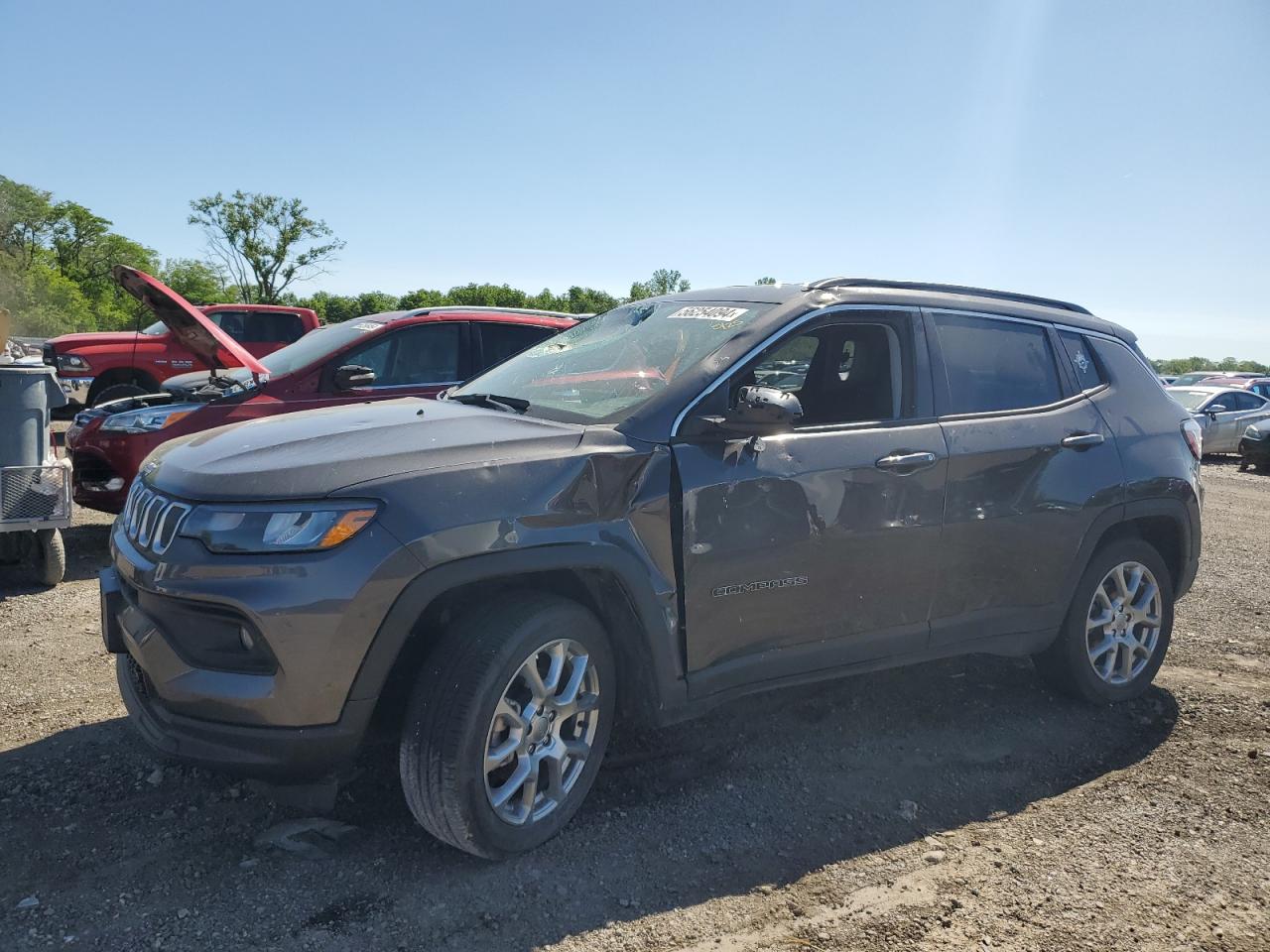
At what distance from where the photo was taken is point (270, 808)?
339cm

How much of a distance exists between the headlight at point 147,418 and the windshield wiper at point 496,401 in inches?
142

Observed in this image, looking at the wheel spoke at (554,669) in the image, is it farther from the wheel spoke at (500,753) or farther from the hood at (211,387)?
the hood at (211,387)

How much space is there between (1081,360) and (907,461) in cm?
143

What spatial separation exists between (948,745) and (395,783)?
227cm

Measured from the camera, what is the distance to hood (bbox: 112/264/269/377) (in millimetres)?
6902

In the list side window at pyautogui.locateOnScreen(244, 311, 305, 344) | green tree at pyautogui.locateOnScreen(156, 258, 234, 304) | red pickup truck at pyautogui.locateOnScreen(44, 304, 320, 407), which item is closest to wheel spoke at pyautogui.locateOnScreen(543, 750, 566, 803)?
red pickup truck at pyautogui.locateOnScreen(44, 304, 320, 407)

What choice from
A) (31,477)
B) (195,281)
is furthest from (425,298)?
(31,477)

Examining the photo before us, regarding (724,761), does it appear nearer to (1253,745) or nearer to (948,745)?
(948,745)

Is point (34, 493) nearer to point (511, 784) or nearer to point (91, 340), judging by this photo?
point (511, 784)

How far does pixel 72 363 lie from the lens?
41.7ft

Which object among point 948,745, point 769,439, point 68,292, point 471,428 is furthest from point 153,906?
point 68,292

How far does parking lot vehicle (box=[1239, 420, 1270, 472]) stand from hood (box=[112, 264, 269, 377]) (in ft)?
53.0

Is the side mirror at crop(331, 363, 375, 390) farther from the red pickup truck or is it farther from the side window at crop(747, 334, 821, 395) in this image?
the red pickup truck

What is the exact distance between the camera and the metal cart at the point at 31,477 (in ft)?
19.2
